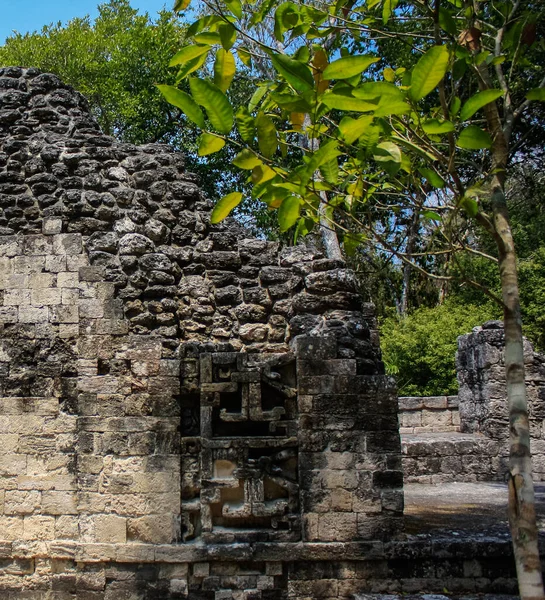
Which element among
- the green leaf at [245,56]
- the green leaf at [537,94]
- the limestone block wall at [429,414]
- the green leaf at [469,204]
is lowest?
the limestone block wall at [429,414]

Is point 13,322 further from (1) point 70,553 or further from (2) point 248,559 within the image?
(2) point 248,559

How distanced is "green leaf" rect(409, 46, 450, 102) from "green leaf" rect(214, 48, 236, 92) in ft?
3.10

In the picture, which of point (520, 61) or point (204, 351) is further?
point (204, 351)

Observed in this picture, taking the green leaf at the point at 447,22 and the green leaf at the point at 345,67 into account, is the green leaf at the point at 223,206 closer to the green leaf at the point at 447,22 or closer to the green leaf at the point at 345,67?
the green leaf at the point at 345,67

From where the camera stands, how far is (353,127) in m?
3.13

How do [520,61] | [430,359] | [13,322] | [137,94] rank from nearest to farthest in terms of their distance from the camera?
[520,61], [13,322], [430,359], [137,94]

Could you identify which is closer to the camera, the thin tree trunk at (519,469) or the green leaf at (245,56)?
the thin tree trunk at (519,469)

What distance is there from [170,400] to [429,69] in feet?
11.0

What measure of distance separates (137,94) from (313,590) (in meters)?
16.6

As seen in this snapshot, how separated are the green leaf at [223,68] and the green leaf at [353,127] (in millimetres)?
704

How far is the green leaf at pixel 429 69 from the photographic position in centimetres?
307

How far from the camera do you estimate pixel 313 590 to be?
515cm

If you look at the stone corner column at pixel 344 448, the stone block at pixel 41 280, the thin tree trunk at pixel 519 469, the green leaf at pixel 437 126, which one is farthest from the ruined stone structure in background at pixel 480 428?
the green leaf at pixel 437 126

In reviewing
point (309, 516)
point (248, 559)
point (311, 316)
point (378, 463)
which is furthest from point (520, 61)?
point (248, 559)
